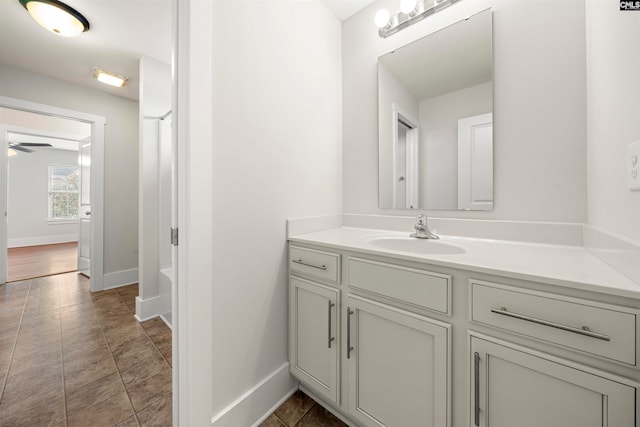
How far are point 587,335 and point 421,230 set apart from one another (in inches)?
29.7

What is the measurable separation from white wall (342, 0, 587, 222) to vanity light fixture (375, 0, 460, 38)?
0.08 meters

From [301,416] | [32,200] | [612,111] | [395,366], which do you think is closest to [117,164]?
[301,416]

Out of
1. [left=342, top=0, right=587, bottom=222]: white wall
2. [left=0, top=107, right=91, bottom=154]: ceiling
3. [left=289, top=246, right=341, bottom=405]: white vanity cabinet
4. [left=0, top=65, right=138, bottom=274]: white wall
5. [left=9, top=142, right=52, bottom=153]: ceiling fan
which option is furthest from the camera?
[left=9, top=142, right=52, bottom=153]: ceiling fan

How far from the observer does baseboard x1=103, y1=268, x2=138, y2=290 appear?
296cm

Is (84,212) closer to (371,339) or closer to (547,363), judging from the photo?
(371,339)

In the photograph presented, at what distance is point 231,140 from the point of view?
3.60 feet

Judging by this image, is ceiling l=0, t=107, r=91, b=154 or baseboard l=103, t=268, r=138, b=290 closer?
baseboard l=103, t=268, r=138, b=290

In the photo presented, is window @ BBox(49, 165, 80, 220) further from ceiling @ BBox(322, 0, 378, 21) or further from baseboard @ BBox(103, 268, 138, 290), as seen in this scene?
ceiling @ BBox(322, 0, 378, 21)

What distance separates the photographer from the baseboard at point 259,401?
1.07 metres

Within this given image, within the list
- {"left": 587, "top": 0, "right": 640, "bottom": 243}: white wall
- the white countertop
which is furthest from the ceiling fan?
{"left": 587, "top": 0, "right": 640, "bottom": 243}: white wall

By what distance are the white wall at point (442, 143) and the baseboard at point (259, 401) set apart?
1241mm

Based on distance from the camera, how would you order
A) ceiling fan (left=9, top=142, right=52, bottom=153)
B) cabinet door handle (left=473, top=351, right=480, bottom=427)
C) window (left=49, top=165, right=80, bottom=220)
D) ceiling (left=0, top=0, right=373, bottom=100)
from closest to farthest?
cabinet door handle (left=473, top=351, right=480, bottom=427) → ceiling (left=0, top=0, right=373, bottom=100) → ceiling fan (left=9, top=142, right=52, bottom=153) → window (left=49, top=165, right=80, bottom=220)

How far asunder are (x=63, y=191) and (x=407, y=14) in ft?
28.2

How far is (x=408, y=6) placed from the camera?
53.2 inches
